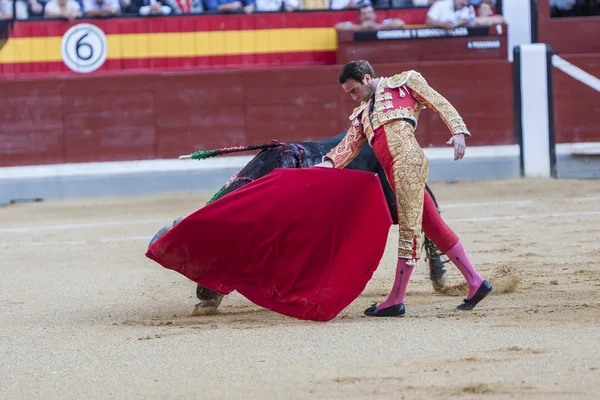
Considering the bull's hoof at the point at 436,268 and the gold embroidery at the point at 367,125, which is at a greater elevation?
the gold embroidery at the point at 367,125

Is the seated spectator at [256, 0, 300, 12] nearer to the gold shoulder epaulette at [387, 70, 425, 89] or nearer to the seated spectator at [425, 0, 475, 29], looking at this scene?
the seated spectator at [425, 0, 475, 29]

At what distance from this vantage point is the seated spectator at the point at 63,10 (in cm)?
1006

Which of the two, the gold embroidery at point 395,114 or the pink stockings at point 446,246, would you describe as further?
the pink stockings at point 446,246

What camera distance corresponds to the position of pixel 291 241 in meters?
4.36

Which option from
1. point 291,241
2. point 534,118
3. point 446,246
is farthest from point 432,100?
point 534,118

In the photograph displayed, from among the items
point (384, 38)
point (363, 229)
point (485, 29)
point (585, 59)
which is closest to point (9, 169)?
point (384, 38)

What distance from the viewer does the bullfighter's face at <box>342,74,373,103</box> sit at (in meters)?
4.16

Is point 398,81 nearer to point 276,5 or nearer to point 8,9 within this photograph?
point 276,5

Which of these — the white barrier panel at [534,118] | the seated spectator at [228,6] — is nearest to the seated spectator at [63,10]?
the seated spectator at [228,6]

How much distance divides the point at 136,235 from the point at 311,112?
9.76 feet

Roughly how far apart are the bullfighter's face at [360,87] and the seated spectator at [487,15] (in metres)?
6.52

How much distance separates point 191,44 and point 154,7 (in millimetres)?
489

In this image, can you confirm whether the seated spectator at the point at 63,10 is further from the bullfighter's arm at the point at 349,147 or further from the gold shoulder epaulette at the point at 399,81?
the gold shoulder epaulette at the point at 399,81

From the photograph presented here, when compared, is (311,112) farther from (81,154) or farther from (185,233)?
(185,233)
